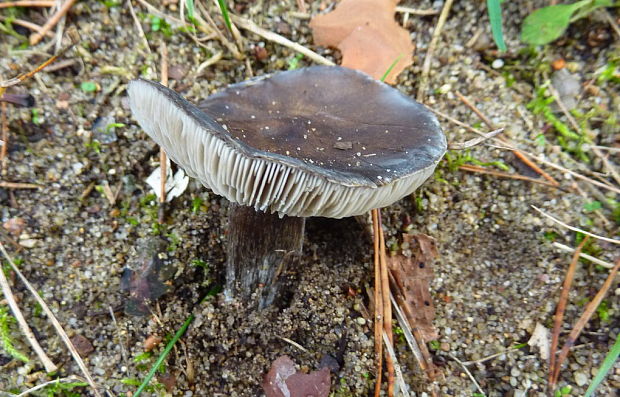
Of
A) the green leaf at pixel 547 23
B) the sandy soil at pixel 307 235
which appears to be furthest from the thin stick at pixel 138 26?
the green leaf at pixel 547 23

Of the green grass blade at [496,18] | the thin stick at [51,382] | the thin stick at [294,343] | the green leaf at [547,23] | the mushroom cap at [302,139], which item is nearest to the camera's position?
the mushroom cap at [302,139]

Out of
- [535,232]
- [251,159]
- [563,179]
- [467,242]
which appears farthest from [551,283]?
[251,159]

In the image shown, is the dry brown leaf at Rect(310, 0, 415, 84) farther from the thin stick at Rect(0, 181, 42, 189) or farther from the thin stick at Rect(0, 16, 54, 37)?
the thin stick at Rect(0, 181, 42, 189)

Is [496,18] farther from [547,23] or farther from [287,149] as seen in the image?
[287,149]

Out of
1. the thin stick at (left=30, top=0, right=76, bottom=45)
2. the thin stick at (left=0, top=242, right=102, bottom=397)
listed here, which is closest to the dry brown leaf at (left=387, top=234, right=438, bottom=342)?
the thin stick at (left=0, top=242, right=102, bottom=397)

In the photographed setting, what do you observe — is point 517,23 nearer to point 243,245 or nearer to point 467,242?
point 467,242

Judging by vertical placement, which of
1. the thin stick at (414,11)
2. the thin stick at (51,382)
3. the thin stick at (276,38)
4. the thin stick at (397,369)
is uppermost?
the thin stick at (414,11)

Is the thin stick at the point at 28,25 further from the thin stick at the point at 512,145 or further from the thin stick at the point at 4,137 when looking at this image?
the thin stick at the point at 512,145
